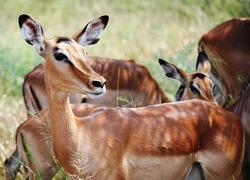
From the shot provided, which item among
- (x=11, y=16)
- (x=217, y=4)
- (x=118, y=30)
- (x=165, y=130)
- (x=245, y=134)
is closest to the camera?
(x=165, y=130)

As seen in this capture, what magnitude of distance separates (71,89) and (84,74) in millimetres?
139

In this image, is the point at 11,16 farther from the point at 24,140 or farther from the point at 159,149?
the point at 159,149

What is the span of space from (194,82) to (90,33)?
181cm

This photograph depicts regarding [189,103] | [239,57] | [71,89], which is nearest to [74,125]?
[71,89]

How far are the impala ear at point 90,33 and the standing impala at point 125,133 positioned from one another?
0.01 meters

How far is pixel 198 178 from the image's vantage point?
6.85 m

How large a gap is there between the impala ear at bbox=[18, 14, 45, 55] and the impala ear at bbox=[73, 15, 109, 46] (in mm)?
285

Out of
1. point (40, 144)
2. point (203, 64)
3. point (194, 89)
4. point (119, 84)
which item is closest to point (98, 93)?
point (40, 144)

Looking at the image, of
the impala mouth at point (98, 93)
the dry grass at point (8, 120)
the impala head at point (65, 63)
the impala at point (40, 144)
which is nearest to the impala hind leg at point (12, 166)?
the dry grass at point (8, 120)

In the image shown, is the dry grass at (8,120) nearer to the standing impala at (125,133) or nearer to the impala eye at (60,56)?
the standing impala at (125,133)

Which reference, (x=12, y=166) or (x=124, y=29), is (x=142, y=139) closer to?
(x=12, y=166)

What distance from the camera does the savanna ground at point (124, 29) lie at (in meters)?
11.7

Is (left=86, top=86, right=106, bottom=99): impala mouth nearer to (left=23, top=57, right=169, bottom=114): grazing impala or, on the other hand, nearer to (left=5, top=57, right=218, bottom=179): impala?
(left=5, top=57, right=218, bottom=179): impala

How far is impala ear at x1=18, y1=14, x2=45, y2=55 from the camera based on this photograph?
21.9 feet
